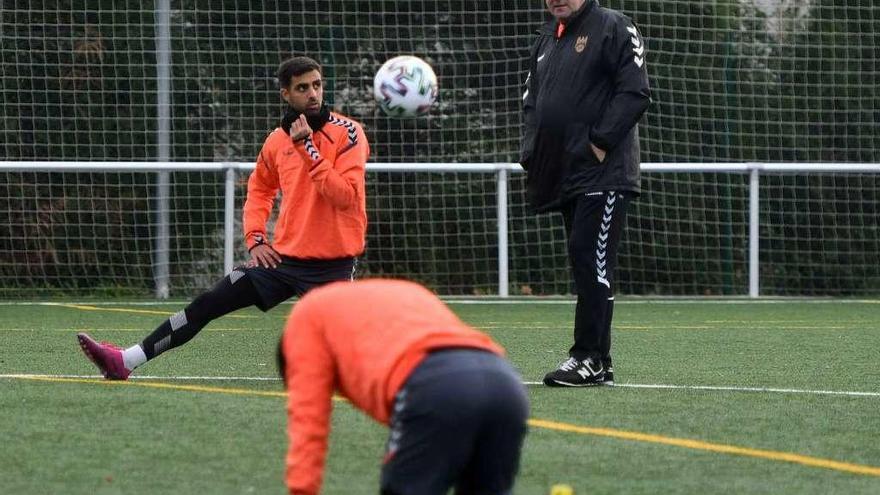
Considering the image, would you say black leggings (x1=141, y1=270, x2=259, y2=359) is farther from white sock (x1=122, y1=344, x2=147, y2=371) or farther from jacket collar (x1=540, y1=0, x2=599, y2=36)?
jacket collar (x1=540, y1=0, x2=599, y2=36)

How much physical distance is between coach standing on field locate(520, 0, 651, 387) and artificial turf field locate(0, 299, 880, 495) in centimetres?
40

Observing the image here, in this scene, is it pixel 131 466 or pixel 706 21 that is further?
pixel 706 21

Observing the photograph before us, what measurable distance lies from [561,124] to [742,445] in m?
2.28

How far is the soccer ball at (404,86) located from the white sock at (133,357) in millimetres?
5012

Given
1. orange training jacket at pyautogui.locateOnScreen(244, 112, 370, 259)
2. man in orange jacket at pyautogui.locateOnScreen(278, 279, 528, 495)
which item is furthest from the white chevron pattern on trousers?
man in orange jacket at pyautogui.locateOnScreen(278, 279, 528, 495)

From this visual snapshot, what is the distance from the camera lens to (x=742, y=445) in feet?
19.2

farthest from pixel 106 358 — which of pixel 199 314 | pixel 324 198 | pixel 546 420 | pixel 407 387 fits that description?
pixel 407 387

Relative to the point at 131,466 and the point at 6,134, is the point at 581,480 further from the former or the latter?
the point at 6,134

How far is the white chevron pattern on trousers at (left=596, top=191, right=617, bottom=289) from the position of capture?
25.0ft

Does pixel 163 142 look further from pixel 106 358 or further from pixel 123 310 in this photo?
pixel 106 358

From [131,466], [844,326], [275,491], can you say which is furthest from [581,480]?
[844,326]

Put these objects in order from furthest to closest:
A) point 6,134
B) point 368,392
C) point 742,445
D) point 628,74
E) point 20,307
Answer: point 6,134, point 20,307, point 628,74, point 742,445, point 368,392

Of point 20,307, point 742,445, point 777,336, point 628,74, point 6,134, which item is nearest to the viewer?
point 742,445

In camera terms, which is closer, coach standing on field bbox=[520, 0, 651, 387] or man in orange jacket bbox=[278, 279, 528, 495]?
man in orange jacket bbox=[278, 279, 528, 495]
